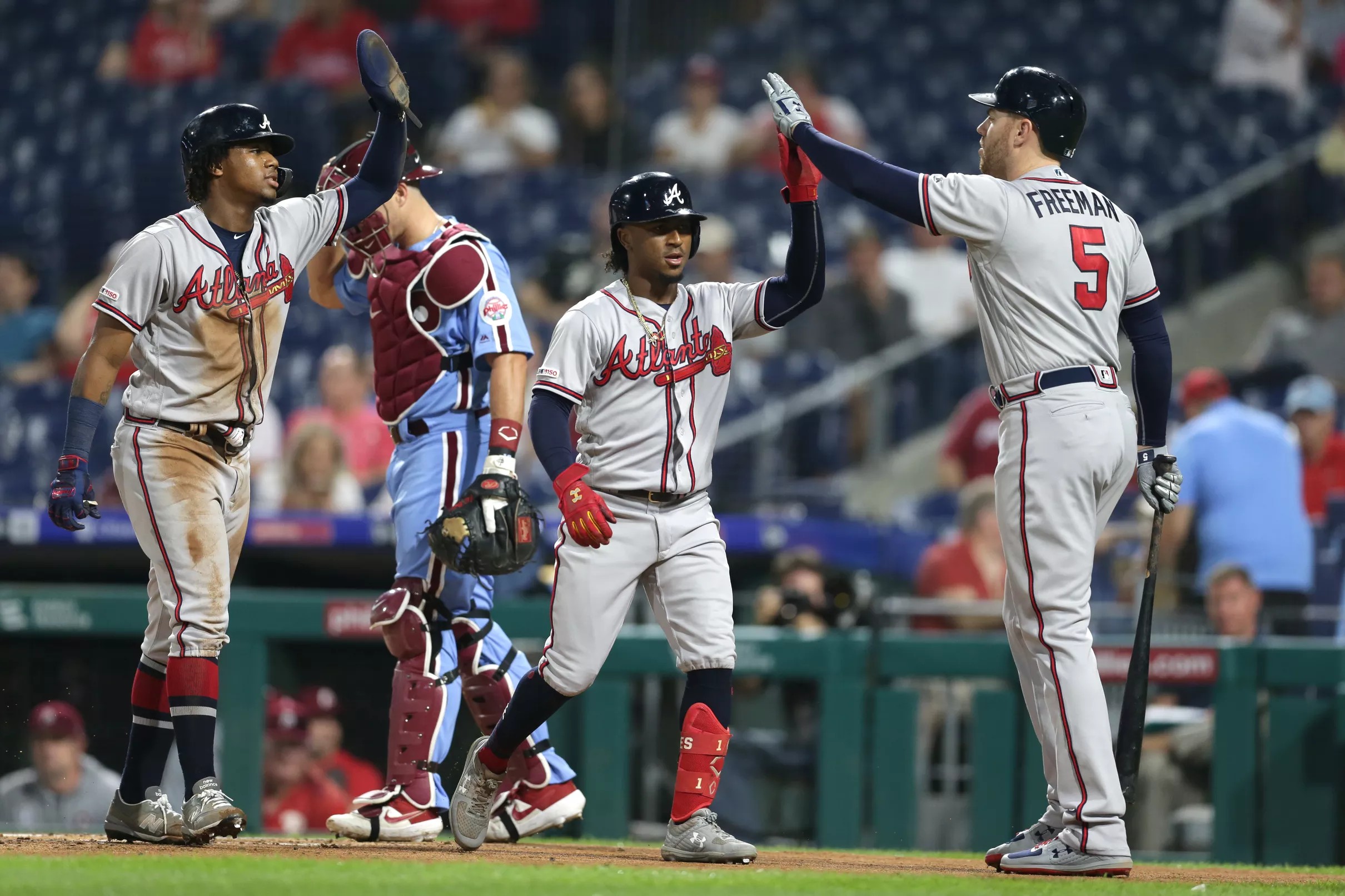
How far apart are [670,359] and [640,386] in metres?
0.11

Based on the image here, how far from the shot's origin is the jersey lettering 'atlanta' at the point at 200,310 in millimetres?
4406

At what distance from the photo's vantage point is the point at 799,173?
15.1 ft

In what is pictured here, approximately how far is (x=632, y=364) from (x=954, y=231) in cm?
88

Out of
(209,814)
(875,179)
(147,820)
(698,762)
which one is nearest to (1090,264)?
(875,179)

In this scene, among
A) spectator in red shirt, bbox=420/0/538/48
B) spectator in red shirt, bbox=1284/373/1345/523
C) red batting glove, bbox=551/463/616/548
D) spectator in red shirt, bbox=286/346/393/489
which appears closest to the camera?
red batting glove, bbox=551/463/616/548

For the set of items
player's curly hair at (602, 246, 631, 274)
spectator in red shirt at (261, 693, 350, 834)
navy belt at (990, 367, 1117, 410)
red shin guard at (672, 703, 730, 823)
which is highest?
player's curly hair at (602, 246, 631, 274)

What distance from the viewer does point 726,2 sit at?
1368 centimetres

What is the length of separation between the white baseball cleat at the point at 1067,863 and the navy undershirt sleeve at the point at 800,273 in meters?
1.50

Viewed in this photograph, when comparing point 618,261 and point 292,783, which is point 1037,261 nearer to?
point 618,261

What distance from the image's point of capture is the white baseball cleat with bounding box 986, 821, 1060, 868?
4410mm

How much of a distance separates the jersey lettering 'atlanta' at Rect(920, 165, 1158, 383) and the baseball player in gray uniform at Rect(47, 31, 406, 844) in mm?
1741

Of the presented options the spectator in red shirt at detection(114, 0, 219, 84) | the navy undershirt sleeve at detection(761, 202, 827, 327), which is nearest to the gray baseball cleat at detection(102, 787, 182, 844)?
the navy undershirt sleeve at detection(761, 202, 827, 327)

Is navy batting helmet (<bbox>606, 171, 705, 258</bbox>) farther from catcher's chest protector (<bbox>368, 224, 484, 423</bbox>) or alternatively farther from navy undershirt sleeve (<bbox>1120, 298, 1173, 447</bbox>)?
navy undershirt sleeve (<bbox>1120, 298, 1173, 447</bbox>)

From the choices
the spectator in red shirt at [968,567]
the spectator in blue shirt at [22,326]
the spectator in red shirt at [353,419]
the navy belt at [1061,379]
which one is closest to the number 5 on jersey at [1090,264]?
the navy belt at [1061,379]
